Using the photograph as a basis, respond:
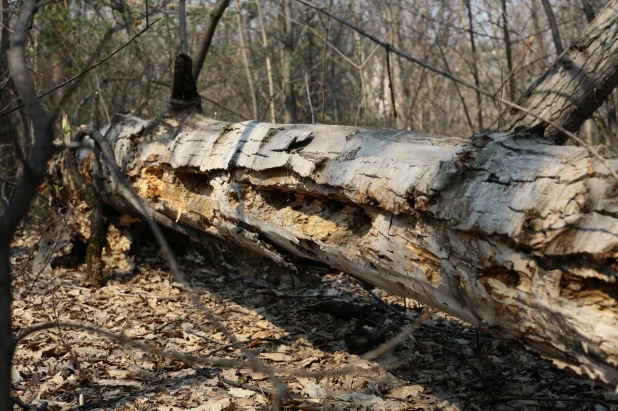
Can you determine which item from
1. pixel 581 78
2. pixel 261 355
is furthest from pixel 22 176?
pixel 581 78

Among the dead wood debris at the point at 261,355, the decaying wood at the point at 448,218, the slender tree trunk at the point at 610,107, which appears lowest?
the dead wood debris at the point at 261,355

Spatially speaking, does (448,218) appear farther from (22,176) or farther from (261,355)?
(261,355)

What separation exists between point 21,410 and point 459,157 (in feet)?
7.88

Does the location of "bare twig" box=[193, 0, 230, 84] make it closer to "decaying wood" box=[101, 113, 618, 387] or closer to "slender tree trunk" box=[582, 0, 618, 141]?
"decaying wood" box=[101, 113, 618, 387]

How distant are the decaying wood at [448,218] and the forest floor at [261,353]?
1.19 feet

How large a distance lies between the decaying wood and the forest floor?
0.36 meters

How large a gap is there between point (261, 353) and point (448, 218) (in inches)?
79.9

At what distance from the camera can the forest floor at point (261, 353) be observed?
3090 millimetres

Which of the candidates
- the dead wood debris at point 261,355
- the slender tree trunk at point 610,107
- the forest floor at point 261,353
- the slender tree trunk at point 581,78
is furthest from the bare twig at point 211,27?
the slender tree trunk at point 610,107

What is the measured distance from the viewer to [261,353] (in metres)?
3.83

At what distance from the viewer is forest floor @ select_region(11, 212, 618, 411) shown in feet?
10.1

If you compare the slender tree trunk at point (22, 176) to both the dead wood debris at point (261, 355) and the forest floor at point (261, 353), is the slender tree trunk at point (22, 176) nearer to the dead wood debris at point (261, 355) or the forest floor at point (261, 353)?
the dead wood debris at point (261, 355)

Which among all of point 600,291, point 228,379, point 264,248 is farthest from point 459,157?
point 228,379

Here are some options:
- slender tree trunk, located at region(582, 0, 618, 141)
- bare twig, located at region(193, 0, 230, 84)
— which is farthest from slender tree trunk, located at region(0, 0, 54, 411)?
slender tree trunk, located at region(582, 0, 618, 141)
